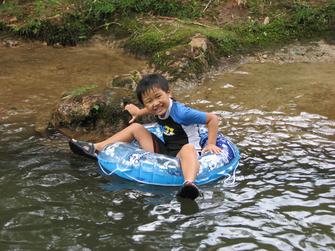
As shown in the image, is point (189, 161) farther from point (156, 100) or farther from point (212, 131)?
point (156, 100)

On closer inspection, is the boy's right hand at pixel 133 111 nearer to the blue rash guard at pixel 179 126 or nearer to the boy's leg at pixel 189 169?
the blue rash guard at pixel 179 126

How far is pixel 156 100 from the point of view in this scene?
513 centimetres

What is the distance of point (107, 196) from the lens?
4855 mm

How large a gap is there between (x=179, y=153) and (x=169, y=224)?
984 millimetres

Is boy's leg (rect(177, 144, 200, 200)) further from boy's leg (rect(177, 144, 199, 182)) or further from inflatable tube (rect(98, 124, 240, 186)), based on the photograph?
inflatable tube (rect(98, 124, 240, 186))

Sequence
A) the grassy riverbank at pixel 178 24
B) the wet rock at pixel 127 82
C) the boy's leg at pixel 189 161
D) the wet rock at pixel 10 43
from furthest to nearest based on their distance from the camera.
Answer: the wet rock at pixel 10 43 < the grassy riverbank at pixel 178 24 < the wet rock at pixel 127 82 < the boy's leg at pixel 189 161

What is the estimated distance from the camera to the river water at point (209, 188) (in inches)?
161

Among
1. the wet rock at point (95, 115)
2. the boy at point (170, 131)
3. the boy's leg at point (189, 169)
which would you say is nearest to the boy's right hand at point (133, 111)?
the boy at point (170, 131)

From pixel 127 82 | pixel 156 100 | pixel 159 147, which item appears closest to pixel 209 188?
pixel 159 147

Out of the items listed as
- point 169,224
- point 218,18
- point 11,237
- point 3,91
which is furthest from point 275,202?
point 218,18

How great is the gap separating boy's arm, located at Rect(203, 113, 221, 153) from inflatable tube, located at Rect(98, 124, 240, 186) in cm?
6

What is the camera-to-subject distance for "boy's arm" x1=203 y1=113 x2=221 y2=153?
204 inches

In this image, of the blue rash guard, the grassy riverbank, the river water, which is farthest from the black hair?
the grassy riverbank

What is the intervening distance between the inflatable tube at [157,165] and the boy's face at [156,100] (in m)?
0.44
